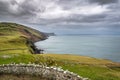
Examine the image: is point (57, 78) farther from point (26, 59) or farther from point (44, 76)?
point (26, 59)

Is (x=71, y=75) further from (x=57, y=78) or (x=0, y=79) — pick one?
(x=0, y=79)

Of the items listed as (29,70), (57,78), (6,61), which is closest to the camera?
(57,78)

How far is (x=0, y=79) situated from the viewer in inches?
1194

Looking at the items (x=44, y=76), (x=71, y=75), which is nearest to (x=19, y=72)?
(x=44, y=76)

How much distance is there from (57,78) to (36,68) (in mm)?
4417

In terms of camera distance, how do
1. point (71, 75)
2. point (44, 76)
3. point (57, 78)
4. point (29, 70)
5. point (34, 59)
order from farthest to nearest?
point (34, 59) → point (29, 70) → point (44, 76) → point (57, 78) → point (71, 75)

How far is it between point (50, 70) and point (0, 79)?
8.11 metres

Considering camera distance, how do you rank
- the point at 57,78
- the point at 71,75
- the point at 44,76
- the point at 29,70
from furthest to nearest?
the point at 29,70 → the point at 44,76 → the point at 57,78 → the point at 71,75

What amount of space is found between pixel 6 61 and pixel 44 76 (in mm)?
19740

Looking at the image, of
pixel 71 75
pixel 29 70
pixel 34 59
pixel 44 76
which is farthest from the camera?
pixel 34 59

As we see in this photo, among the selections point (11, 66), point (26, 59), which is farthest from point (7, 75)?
point (26, 59)

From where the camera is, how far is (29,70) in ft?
100

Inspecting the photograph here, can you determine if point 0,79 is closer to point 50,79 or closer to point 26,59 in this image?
point 50,79

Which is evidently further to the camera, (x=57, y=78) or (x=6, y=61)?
(x=6, y=61)
